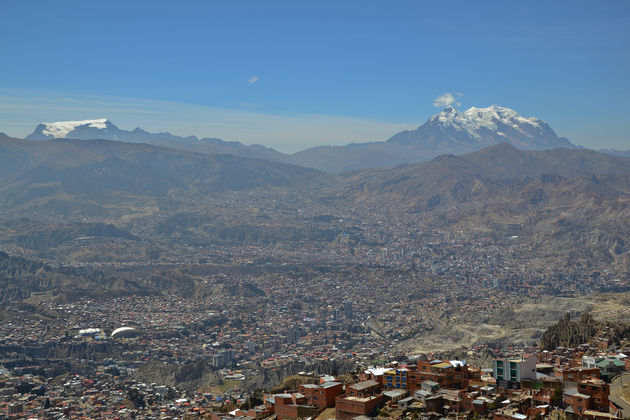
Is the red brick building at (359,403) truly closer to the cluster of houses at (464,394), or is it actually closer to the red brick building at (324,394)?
the cluster of houses at (464,394)

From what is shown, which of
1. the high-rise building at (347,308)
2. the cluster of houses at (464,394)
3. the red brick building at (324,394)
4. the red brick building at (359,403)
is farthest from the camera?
the high-rise building at (347,308)

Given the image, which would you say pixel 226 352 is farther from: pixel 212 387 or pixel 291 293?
pixel 291 293

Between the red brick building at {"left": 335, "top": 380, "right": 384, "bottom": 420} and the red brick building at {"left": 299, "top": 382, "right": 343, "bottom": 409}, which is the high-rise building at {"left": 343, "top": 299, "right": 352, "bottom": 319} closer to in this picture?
the red brick building at {"left": 299, "top": 382, "right": 343, "bottom": 409}

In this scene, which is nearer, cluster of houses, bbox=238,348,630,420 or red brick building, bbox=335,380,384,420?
cluster of houses, bbox=238,348,630,420

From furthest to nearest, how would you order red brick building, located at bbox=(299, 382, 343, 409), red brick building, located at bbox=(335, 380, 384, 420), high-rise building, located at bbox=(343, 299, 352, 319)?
1. high-rise building, located at bbox=(343, 299, 352, 319)
2. red brick building, located at bbox=(299, 382, 343, 409)
3. red brick building, located at bbox=(335, 380, 384, 420)

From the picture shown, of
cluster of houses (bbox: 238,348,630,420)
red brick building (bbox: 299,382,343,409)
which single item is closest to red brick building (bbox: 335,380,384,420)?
cluster of houses (bbox: 238,348,630,420)

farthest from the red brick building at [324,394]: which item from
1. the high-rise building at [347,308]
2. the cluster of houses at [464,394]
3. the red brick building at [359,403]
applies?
the high-rise building at [347,308]

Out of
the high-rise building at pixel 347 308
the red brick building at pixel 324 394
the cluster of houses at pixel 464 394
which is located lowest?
the high-rise building at pixel 347 308

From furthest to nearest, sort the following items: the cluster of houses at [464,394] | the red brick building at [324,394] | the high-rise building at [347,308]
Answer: the high-rise building at [347,308] < the red brick building at [324,394] < the cluster of houses at [464,394]

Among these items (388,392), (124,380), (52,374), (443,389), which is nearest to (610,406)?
(443,389)

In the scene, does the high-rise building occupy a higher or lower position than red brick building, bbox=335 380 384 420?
lower

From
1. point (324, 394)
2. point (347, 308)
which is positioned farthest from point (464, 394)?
point (347, 308)
